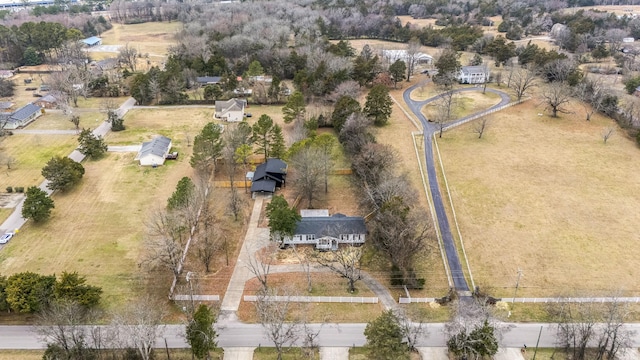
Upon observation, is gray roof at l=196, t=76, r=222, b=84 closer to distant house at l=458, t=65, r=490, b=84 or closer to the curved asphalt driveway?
A: the curved asphalt driveway

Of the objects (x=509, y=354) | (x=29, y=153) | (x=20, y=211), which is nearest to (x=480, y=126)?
(x=509, y=354)

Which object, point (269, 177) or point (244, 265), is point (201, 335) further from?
point (269, 177)

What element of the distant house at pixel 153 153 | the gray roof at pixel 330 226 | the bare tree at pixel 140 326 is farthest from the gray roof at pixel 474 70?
the bare tree at pixel 140 326

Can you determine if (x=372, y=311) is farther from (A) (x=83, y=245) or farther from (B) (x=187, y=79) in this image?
(B) (x=187, y=79)

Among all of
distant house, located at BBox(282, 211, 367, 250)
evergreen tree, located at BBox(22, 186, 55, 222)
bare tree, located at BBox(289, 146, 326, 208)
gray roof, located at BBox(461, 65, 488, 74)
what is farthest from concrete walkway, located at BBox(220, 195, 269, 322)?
gray roof, located at BBox(461, 65, 488, 74)

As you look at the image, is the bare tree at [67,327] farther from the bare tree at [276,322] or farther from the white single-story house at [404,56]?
the white single-story house at [404,56]

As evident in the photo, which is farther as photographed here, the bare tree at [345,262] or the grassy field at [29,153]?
the grassy field at [29,153]
